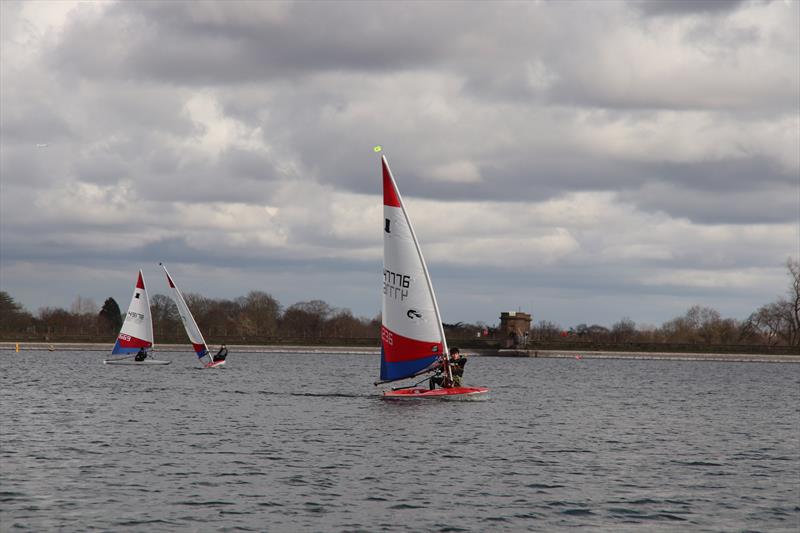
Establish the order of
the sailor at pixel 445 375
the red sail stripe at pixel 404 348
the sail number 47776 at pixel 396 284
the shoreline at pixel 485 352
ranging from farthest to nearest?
1. the shoreline at pixel 485 352
2. the sailor at pixel 445 375
3. the red sail stripe at pixel 404 348
4. the sail number 47776 at pixel 396 284

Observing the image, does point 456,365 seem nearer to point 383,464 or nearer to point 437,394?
point 437,394

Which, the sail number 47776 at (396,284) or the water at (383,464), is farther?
the sail number 47776 at (396,284)

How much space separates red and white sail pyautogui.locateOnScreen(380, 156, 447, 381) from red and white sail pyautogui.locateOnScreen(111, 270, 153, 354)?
4974 centimetres

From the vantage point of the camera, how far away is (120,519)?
2270 centimetres

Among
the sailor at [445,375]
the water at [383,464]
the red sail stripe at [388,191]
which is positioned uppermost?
the red sail stripe at [388,191]

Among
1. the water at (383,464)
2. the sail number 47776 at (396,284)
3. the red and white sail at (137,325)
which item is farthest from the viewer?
the red and white sail at (137,325)

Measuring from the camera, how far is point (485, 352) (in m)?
168

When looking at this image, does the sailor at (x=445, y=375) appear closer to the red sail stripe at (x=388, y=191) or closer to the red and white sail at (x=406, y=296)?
the red and white sail at (x=406, y=296)

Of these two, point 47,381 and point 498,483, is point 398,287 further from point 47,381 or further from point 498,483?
point 47,381

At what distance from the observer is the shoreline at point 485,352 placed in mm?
158625

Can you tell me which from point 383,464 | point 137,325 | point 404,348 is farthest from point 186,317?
point 383,464

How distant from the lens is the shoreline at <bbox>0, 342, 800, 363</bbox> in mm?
158625

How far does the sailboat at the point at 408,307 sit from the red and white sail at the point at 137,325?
4968cm

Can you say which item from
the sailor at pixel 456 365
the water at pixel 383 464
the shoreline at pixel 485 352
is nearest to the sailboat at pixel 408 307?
the sailor at pixel 456 365
